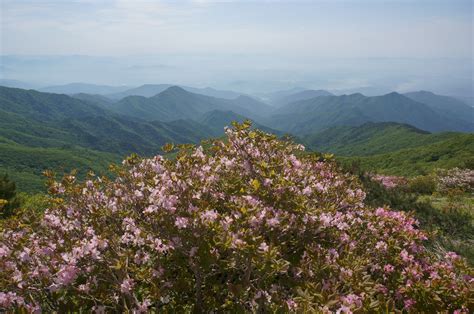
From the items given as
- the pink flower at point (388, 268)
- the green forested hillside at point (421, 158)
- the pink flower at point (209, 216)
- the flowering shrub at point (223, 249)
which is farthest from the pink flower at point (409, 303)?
the green forested hillside at point (421, 158)

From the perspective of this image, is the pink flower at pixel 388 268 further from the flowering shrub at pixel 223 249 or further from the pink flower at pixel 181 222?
the pink flower at pixel 181 222

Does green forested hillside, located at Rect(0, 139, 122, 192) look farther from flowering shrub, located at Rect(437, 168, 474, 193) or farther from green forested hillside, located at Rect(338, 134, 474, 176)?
flowering shrub, located at Rect(437, 168, 474, 193)

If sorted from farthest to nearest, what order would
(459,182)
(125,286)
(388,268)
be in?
(459,182) → (388,268) → (125,286)

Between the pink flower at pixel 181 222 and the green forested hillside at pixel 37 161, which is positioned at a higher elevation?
the pink flower at pixel 181 222

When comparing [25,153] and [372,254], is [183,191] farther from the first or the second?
[25,153]

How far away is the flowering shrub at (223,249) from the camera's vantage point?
450cm

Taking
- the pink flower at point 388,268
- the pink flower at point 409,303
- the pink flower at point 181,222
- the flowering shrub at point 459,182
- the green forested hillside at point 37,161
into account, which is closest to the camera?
the pink flower at point 181,222

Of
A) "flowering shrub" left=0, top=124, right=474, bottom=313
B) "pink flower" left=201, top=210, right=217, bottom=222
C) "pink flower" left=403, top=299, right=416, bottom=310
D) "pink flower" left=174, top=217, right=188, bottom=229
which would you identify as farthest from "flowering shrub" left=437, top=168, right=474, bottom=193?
"pink flower" left=174, top=217, right=188, bottom=229

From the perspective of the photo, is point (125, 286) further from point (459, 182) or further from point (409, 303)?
point (459, 182)

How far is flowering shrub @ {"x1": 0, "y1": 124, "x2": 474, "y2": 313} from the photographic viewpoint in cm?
450

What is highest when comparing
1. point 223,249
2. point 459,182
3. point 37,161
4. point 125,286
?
point 223,249

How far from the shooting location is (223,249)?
4215mm

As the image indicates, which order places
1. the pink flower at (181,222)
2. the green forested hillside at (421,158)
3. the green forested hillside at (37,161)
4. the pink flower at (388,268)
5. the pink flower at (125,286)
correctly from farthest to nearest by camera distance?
the green forested hillside at (37,161), the green forested hillside at (421,158), the pink flower at (388,268), the pink flower at (181,222), the pink flower at (125,286)

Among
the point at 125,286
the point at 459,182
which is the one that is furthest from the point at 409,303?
the point at 459,182
